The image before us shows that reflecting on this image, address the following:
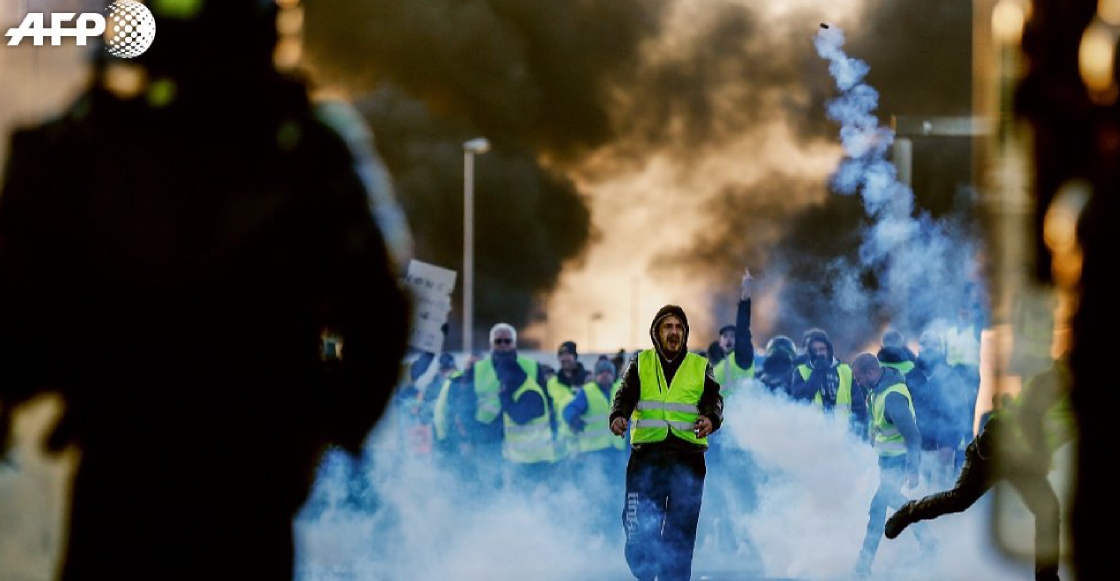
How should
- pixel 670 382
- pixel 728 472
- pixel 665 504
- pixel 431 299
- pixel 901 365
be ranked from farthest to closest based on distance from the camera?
pixel 728 472 < pixel 901 365 < pixel 431 299 < pixel 665 504 < pixel 670 382

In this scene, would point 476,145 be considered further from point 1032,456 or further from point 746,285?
point 1032,456

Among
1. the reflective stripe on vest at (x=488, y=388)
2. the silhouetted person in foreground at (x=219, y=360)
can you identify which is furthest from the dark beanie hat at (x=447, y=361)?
the silhouetted person in foreground at (x=219, y=360)

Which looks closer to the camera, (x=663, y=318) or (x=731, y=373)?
(x=663, y=318)

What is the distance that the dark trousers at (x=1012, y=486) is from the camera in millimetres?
7012

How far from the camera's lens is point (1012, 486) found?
7.27 metres

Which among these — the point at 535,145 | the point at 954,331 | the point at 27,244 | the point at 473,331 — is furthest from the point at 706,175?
the point at 27,244

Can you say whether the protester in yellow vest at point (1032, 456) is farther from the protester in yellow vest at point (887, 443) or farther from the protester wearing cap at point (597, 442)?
the protester wearing cap at point (597, 442)

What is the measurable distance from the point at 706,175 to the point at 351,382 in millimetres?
4752

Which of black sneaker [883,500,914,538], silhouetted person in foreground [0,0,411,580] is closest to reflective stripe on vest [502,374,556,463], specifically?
black sneaker [883,500,914,538]

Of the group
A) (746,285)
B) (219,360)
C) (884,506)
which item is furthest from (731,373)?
(219,360)

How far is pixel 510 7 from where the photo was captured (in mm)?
7379

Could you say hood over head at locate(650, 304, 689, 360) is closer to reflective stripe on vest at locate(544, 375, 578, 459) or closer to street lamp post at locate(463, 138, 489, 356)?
street lamp post at locate(463, 138, 489, 356)

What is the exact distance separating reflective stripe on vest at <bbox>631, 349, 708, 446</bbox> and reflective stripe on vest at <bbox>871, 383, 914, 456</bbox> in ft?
5.73

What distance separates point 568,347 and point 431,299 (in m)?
1.88
